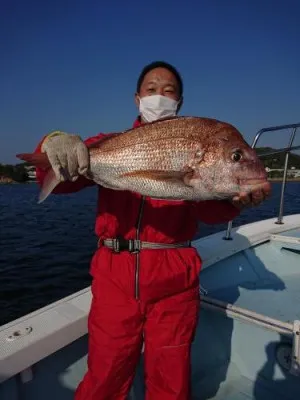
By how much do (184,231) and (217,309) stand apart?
112 centimetres

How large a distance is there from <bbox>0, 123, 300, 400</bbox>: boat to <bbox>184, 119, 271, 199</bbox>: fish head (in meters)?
1.45

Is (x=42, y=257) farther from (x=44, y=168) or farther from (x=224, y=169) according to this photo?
(x=224, y=169)

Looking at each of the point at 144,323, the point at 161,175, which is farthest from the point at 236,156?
the point at 144,323

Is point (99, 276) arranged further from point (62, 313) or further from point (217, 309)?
point (217, 309)

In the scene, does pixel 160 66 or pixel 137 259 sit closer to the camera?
pixel 137 259

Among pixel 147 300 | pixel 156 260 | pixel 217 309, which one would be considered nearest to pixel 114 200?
pixel 156 260

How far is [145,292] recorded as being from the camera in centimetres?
259

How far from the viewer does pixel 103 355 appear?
259 centimetres

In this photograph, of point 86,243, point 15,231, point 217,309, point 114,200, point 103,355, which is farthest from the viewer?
point 15,231

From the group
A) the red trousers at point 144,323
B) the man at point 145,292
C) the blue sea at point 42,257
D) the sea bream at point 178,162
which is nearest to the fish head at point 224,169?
the sea bream at point 178,162

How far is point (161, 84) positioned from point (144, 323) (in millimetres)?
1906

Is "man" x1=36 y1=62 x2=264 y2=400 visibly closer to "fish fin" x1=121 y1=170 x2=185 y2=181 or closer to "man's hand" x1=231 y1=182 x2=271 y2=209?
"man's hand" x1=231 y1=182 x2=271 y2=209

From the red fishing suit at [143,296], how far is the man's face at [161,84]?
66cm

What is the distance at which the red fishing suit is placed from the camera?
2.60 meters
